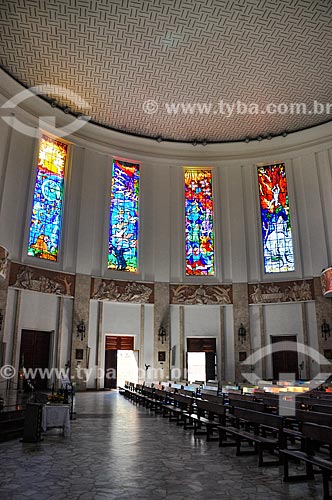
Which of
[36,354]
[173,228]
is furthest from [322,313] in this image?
[36,354]

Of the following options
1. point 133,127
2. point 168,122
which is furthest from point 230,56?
point 133,127

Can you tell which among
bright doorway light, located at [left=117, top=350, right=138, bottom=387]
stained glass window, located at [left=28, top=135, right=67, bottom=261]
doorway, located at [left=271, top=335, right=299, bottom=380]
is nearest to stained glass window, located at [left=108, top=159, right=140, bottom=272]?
stained glass window, located at [left=28, top=135, right=67, bottom=261]

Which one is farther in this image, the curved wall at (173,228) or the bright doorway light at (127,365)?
the bright doorway light at (127,365)

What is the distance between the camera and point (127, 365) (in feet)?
59.8

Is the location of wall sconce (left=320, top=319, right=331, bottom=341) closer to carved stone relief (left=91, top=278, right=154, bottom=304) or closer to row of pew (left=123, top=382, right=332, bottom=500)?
carved stone relief (left=91, top=278, right=154, bottom=304)

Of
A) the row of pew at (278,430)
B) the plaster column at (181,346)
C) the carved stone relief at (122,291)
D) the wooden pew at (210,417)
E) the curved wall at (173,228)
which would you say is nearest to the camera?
the row of pew at (278,430)

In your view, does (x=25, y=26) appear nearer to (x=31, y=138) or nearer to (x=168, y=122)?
(x=31, y=138)

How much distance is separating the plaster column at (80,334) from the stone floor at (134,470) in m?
9.44

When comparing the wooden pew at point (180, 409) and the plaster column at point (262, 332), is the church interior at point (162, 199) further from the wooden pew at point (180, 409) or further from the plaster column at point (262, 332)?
the wooden pew at point (180, 409)

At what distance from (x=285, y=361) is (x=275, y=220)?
6.32 metres

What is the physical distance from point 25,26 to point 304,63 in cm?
958

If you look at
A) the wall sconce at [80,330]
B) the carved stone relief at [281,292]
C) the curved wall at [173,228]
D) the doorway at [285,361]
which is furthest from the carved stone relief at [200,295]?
the wall sconce at [80,330]

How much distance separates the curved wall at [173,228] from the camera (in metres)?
16.8

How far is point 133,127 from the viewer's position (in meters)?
19.3
